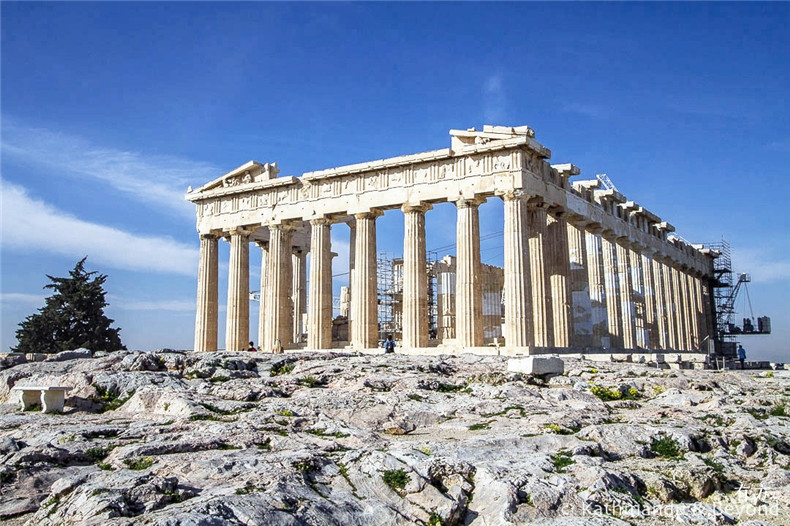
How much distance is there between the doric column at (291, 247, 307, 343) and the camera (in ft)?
156

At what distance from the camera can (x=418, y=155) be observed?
34656mm

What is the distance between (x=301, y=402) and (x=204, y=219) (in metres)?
28.8

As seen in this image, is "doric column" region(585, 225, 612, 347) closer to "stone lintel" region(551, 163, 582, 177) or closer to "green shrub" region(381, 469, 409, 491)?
"stone lintel" region(551, 163, 582, 177)

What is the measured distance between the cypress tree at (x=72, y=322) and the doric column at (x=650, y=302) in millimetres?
33647

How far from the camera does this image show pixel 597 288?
38.8 m

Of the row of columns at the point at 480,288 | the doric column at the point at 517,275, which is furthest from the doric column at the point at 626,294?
the doric column at the point at 517,275

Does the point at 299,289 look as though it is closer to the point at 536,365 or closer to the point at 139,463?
the point at 536,365

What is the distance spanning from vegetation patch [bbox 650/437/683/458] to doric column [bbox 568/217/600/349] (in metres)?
22.8

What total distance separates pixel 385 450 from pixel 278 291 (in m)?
28.2

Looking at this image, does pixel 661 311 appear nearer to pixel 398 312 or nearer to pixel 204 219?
pixel 398 312

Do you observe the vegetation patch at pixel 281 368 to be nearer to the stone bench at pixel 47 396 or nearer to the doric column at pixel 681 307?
the stone bench at pixel 47 396

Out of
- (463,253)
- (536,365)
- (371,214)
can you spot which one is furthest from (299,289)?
(536,365)

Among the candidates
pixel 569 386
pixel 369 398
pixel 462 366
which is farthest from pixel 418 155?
pixel 369 398

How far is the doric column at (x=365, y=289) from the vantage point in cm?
3584
